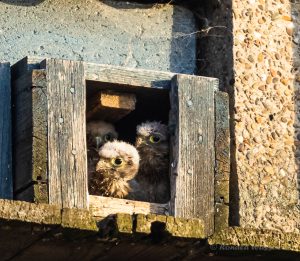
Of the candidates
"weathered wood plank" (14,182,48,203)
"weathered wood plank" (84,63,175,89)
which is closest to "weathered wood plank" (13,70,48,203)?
"weathered wood plank" (14,182,48,203)

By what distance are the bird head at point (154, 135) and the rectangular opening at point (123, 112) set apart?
0.06 metres

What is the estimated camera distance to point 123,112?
29.8 feet

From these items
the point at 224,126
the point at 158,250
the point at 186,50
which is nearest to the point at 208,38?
the point at 186,50

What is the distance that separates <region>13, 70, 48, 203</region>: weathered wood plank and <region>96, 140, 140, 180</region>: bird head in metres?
0.53

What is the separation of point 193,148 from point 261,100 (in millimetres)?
543

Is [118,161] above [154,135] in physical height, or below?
below

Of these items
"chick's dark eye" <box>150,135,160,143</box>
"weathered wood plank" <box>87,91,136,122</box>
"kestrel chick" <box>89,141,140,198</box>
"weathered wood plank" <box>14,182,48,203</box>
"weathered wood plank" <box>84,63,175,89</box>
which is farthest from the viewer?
"chick's dark eye" <box>150,135,160,143</box>

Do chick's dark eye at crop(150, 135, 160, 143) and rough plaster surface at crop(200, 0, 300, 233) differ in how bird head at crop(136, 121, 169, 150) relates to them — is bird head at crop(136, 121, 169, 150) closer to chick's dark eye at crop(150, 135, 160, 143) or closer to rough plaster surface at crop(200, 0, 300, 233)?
chick's dark eye at crop(150, 135, 160, 143)

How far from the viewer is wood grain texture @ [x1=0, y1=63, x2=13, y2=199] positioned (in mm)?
8703

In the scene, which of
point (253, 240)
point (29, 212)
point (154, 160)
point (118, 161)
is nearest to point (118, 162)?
point (118, 161)

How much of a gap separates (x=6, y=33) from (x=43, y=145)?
78cm

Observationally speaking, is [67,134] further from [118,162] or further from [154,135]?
[154,135]

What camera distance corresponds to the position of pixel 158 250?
331 inches

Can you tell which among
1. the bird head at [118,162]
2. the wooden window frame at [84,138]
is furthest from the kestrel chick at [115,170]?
the wooden window frame at [84,138]
